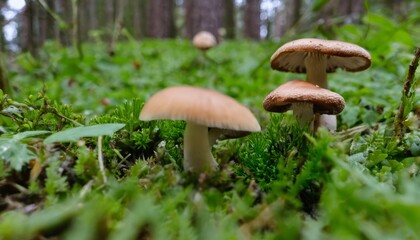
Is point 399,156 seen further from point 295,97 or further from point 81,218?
point 81,218

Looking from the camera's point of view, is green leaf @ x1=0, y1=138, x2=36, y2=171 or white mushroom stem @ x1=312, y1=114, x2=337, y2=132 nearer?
green leaf @ x1=0, y1=138, x2=36, y2=171

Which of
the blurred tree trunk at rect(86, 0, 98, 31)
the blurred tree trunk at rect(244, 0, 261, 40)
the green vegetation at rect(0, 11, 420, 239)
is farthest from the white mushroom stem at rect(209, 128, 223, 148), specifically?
the blurred tree trunk at rect(86, 0, 98, 31)

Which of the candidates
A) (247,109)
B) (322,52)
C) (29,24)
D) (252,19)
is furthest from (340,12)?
(247,109)

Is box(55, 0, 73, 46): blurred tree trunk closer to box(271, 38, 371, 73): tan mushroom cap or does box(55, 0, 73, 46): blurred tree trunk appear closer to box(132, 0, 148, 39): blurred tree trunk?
box(271, 38, 371, 73): tan mushroom cap

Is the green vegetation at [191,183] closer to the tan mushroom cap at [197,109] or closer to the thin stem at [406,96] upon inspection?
the thin stem at [406,96]

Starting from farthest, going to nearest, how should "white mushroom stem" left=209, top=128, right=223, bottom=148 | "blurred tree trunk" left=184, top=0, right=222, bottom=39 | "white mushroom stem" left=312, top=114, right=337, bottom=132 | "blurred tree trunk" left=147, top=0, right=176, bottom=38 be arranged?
1. "blurred tree trunk" left=147, top=0, right=176, bottom=38
2. "blurred tree trunk" left=184, top=0, right=222, bottom=39
3. "white mushroom stem" left=312, top=114, right=337, bottom=132
4. "white mushroom stem" left=209, top=128, right=223, bottom=148

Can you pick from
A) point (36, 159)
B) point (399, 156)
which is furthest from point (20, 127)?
point (399, 156)
